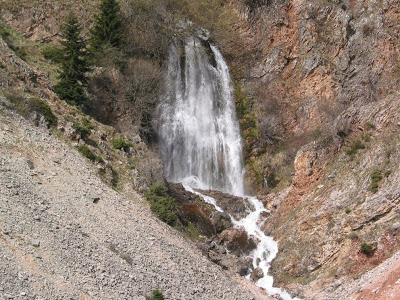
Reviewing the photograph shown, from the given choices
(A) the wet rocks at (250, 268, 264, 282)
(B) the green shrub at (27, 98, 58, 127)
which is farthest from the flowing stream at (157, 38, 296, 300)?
(B) the green shrub at (27, 98, 58, 127)

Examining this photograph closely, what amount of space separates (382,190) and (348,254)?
4361 millimetres

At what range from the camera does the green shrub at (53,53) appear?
43125mm

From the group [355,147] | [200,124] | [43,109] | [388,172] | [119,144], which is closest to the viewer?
[388,172]

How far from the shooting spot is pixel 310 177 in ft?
125

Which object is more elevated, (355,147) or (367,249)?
(355,147)

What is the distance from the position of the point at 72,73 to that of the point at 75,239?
1940 centimetres

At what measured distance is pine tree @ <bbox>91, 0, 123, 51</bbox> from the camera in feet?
155

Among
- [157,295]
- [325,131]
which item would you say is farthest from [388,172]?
[157,295]

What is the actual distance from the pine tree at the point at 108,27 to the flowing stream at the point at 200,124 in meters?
6.24

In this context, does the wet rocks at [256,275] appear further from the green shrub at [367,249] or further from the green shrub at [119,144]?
the green shrub at [119,144]

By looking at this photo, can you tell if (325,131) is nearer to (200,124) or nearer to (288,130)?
(288,130)

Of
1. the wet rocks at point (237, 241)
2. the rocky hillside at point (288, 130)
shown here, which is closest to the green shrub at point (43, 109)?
the rocky hillside at point (288, 130)

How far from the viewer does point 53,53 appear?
44594 millimetres

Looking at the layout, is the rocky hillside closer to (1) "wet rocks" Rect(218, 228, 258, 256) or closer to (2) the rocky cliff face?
(2) the rocky cliff face
